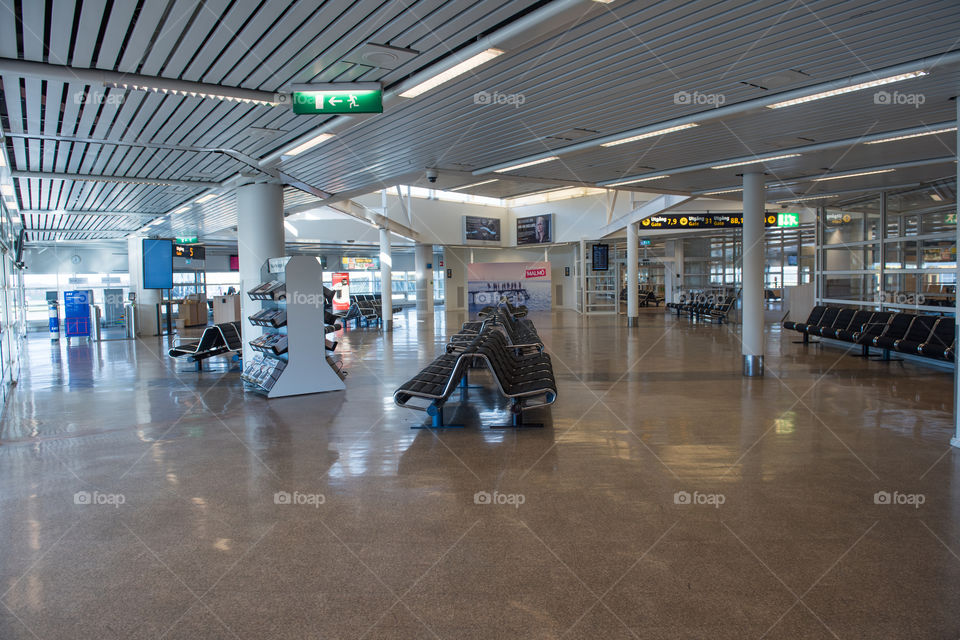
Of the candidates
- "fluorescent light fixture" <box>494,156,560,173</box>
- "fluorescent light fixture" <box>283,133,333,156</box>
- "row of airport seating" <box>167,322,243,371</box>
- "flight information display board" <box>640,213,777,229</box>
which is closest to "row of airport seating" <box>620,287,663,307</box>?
"flight information display board" <box>640,213,777,229</box>

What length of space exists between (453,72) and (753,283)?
6.54 meters

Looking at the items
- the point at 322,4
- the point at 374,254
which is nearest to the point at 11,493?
the point at 322,4

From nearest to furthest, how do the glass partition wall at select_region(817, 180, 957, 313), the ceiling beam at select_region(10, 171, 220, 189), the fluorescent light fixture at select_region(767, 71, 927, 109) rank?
the fluorescent light fixture at select_region(767, 71, 927, 109)
the ceiling beam at select_region(10, 171, 220, 189)
the glass partition wall at select_region(817, 180, 957, 313)

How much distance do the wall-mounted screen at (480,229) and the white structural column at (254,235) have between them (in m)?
16.0

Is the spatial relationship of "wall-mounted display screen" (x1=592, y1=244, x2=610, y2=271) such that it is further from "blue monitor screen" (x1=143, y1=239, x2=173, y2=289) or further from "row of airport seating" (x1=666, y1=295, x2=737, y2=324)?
"blue monitor screen" (x1=143, y1=239, x2=173, y2=289)

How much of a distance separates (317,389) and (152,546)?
16.2ft

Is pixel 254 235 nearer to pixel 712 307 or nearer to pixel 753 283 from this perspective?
pixel 753 283

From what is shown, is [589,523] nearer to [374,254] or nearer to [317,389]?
[317,389]

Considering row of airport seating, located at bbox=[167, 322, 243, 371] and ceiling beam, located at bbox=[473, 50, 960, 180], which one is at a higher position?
ceiling beam, located at bbox=[473, 50, 960, 180]

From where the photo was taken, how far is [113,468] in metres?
5.10

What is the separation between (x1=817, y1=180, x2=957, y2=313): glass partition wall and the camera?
1088 centimetres

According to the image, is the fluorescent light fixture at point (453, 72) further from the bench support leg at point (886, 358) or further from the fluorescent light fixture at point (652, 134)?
the bench support leg at point (886, 358)

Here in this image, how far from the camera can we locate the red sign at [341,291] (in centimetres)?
2775

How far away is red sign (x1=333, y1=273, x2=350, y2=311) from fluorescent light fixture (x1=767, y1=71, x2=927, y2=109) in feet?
75.7
